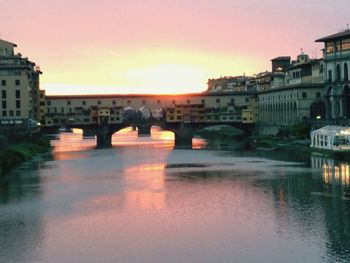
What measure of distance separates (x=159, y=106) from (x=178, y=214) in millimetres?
79904

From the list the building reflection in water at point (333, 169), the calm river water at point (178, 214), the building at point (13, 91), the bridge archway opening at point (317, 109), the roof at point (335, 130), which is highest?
the building at point (13, 91)

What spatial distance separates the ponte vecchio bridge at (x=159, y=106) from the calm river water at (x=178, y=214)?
46.6m

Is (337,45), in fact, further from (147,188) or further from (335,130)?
(147,188)

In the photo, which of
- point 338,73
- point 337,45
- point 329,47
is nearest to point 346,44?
point 337,45

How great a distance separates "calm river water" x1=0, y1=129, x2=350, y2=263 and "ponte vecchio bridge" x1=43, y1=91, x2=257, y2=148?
46583 mm

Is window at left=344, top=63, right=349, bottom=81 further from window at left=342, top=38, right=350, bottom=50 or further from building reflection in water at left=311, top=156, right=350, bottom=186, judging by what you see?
building reflection in water at left=311, top=156, right=350, bottom=186

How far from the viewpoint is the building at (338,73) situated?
8000 centimetres

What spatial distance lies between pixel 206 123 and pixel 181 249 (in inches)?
3140

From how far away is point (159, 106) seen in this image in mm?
113125

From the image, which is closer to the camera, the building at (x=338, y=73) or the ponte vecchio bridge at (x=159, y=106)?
the building at (x=338, y=73)

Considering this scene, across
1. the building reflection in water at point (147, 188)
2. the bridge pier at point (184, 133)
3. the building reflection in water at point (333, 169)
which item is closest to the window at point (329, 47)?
the building reflection in water at point (333, 169)

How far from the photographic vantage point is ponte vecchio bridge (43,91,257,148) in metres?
104

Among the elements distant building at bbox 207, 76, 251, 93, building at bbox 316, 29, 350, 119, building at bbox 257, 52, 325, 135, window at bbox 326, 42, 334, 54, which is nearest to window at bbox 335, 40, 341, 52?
building at bbox 316, 29, 350, 119

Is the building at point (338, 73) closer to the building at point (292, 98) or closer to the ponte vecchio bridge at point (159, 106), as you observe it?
the building at point (292, 98)
